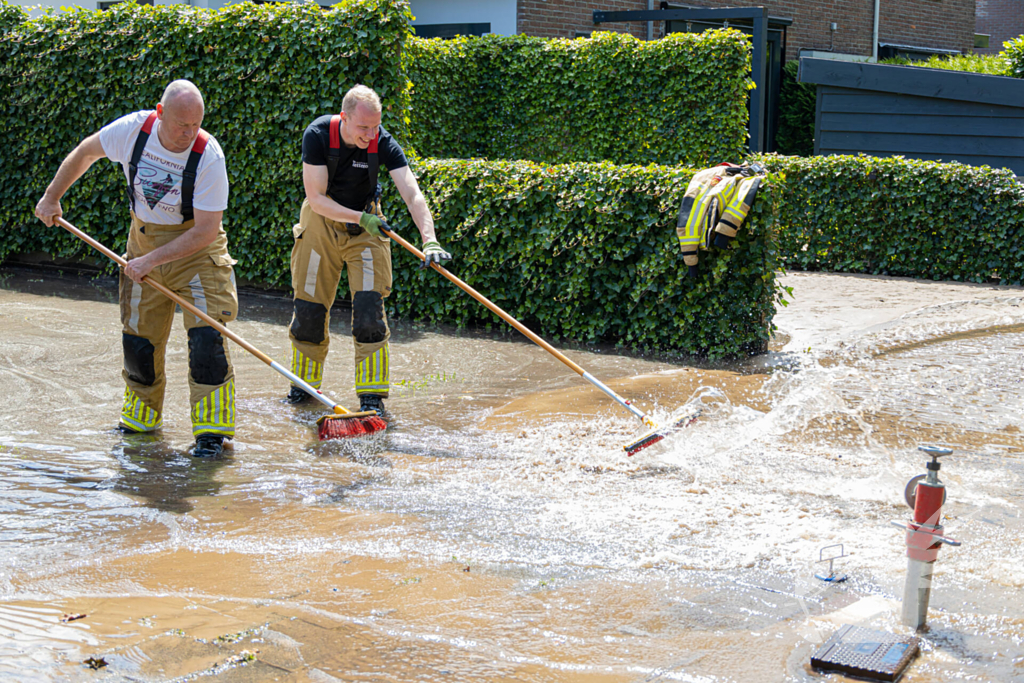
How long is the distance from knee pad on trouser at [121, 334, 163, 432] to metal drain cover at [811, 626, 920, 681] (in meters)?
3.86

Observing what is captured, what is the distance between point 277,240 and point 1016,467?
695cm

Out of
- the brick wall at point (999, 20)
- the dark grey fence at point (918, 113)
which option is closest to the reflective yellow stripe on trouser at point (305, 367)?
the dark grey fence at point (918, 113)

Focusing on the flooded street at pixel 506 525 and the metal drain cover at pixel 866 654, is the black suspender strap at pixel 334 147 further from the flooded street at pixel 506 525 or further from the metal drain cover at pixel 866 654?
the metal drain cover at pixel 866 654

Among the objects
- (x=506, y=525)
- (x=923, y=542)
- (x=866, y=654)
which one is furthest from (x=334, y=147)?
(x=866, y=654)

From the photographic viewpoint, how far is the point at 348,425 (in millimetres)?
5230

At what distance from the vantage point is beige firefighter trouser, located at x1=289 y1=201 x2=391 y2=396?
6.03 meters

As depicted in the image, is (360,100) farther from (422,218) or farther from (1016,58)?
(1016,58)

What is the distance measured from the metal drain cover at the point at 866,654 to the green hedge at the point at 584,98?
9251 millimetres

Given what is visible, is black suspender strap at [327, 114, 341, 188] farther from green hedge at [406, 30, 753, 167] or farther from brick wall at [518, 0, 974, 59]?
brick wall at [518, 0, 974, 59]

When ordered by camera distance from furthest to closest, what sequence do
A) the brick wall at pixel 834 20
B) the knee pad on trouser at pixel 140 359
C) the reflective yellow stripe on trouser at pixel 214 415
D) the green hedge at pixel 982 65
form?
the brick wall at pixel 834 20 → the green hedge at pixel 982 65 → the knee pad on trouser at pixel 140 359 → the reflective yellow stripe on trouser at pixel 214 415

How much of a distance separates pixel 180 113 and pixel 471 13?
10877mm

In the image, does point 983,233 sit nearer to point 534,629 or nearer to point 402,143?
point 402,143

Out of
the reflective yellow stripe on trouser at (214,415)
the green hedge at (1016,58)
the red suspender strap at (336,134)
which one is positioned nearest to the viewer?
the reflective yellow stripe on trouser at (214,415)

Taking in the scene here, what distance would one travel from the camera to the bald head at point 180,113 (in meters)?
4.66
